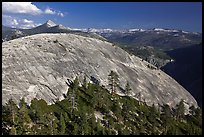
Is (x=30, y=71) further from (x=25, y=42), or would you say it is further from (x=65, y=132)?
(x=65, y=132)

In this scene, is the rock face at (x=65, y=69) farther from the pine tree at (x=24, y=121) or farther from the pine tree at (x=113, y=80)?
the pine tree at (x=24, y=121)

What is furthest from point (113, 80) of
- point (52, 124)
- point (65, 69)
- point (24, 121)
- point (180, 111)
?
point (24, 121)

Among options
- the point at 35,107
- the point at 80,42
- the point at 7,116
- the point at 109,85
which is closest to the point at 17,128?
the point at 7,116

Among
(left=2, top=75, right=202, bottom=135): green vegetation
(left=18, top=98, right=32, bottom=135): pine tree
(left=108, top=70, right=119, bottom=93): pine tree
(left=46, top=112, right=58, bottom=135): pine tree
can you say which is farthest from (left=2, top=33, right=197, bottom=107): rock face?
(left=46, top=112, right=58, bottom=135): pine tree

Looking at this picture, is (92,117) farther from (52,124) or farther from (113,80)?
(113,80)

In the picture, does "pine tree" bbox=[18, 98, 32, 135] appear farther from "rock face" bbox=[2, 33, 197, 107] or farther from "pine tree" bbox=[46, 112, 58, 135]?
"rock face" bbox=[2, 33, 197, 107]
